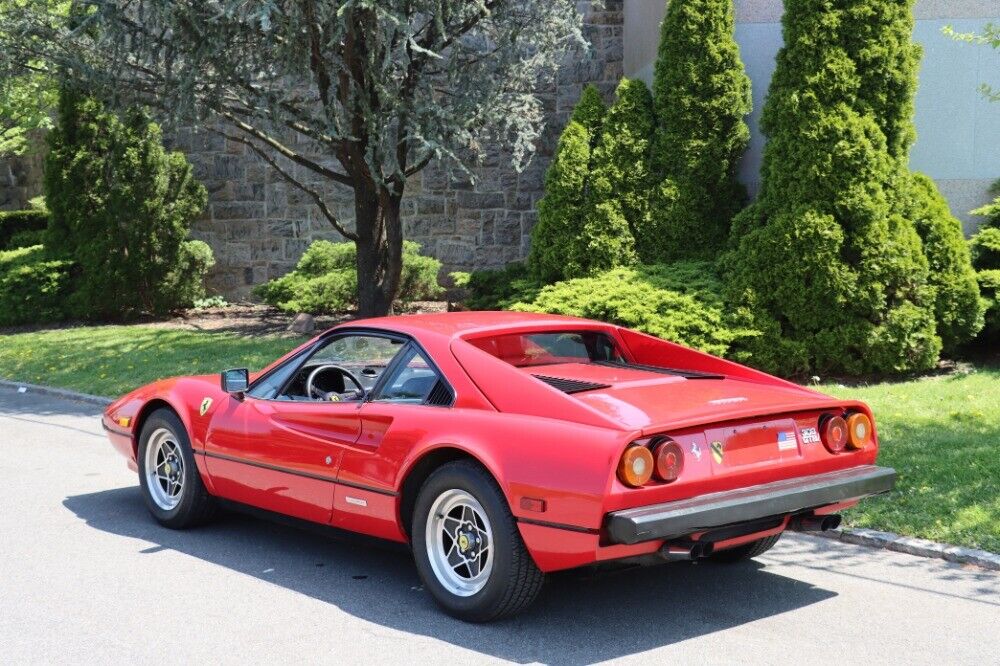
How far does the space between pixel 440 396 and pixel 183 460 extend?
2.13m

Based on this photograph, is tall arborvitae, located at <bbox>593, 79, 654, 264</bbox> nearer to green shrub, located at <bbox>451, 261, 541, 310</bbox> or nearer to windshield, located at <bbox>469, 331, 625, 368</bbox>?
green shrub, located at <bbox>451, 261, 541, 310</bbox>

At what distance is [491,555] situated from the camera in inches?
195

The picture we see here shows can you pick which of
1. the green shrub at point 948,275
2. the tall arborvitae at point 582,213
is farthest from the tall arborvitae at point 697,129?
the green shrub at point 948,275

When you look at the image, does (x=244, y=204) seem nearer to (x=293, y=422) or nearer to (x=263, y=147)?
(x=263, y=147)

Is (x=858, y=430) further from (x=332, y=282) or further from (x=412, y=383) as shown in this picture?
(x=332, y=282)

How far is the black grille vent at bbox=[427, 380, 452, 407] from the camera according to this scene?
5383mm

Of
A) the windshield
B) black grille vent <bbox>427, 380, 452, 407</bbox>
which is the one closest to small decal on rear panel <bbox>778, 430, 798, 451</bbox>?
the windshield

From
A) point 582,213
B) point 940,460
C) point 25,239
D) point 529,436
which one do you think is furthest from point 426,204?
point 529,436

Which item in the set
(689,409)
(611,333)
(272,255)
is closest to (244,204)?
(272,255)

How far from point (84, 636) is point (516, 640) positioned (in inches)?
74.2

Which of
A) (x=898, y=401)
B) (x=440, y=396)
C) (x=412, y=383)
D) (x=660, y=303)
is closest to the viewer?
(x=440, y=396)

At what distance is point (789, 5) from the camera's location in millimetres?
11664

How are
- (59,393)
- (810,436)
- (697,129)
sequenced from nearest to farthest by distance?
(810,436)
(59,393)
(697,129)

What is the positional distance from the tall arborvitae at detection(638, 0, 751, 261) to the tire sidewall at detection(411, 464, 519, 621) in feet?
29.4
